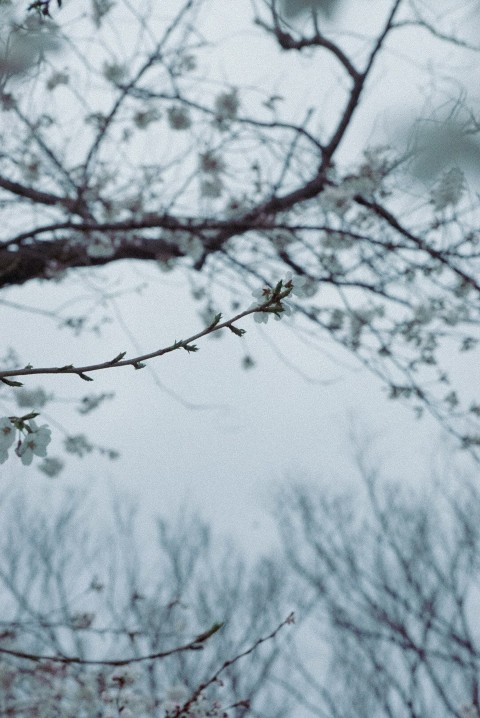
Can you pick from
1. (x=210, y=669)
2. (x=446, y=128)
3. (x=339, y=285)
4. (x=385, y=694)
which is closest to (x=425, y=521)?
(x=385, y=694)

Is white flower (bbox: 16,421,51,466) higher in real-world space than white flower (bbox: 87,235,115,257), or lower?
lower

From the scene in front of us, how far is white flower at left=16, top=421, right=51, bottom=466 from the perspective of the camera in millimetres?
1172

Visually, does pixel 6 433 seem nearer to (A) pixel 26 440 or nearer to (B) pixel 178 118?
(A) pixel 26 440

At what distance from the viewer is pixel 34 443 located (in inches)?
46.9

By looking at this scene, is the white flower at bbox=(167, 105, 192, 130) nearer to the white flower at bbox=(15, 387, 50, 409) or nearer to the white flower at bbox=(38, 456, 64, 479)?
the white flower at bbox=(15, 387, 50, 409)

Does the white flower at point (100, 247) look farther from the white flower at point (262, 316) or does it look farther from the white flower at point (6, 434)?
the white flower at point (262, 316)

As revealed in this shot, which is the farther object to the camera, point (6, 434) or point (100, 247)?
point (100, 247)

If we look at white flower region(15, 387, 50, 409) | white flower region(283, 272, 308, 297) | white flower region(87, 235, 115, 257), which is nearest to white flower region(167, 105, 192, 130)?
white flower region(87, 235, 115, 257)

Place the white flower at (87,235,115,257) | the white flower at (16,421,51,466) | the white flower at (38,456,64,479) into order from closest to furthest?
1. the white flower at (16,421,51,466)
2. the white flower at (38,456,64,479)
3. the white flower at (87,235,115,257)

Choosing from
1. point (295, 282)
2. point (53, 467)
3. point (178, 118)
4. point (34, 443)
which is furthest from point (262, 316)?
point (178, 118)

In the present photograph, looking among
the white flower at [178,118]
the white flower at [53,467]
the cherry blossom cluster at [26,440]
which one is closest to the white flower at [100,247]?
the white flower at [178,118]

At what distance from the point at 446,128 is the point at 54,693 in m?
3.27

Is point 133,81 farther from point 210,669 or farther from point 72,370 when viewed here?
point 210,669

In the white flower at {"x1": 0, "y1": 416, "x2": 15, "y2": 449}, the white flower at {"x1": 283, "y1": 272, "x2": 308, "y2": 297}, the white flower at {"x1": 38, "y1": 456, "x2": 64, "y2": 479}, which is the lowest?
the white flower at {"x1": 283, "y1": 272, "x2": 308, "y2": 297}
